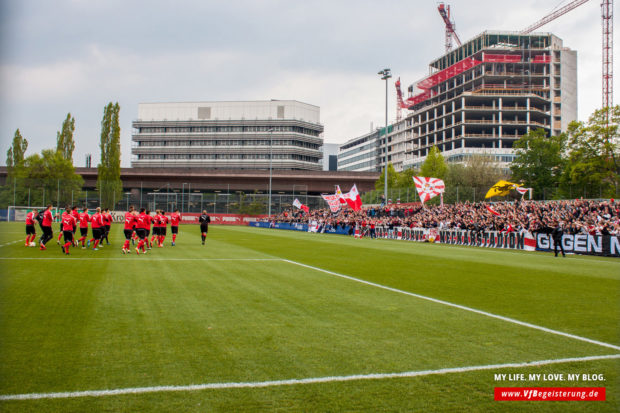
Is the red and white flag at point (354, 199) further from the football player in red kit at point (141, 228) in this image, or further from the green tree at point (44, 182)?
the green tree at point (44, 182)

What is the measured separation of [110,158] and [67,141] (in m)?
8.28

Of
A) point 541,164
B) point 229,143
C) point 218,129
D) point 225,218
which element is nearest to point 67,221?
point 225,218

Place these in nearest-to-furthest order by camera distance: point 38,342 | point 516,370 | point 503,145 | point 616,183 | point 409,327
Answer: point 516,370 → point 38,342 → point 409,327 → point 616,183 → point 503,145

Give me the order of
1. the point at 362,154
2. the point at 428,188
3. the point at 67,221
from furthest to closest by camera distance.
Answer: the point at 362,154
the point at 428,188
the point at 67,221

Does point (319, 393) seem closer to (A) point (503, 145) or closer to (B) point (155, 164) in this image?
(A) point (503, 145)

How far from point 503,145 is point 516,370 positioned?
117 meters

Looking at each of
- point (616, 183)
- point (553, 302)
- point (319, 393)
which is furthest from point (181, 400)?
point (616, 183)

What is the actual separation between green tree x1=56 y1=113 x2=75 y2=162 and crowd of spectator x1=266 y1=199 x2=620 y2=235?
55178 mm

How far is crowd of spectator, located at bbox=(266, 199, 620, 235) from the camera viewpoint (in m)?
25.2

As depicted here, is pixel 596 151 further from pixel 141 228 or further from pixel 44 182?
pixel 44 182

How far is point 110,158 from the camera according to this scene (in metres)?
76.0

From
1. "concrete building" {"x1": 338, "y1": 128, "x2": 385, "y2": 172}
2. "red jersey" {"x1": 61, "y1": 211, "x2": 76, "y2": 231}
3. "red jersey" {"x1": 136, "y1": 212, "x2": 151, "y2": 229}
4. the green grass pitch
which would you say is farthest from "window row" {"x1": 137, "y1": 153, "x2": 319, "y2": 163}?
the green grass pitch

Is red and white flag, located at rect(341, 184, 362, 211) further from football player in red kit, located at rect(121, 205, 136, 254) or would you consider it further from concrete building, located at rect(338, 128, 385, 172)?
concrete building, located at rect(338, 128, 385, 172)

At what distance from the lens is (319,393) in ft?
14.3
